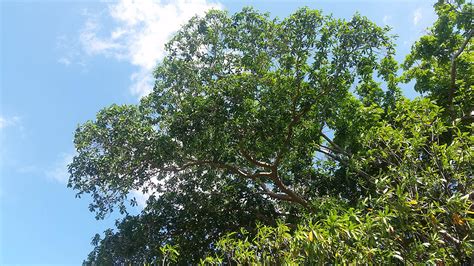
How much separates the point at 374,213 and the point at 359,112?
5.21 meters

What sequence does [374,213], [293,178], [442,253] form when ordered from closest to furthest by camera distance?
[442,253] < [374,213] < [293,178]

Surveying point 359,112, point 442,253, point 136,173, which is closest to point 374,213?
point 442,253

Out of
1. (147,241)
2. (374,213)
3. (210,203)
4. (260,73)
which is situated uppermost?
(260,73)

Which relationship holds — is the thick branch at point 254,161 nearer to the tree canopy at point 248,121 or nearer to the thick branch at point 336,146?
the tree canopy at point 248,121

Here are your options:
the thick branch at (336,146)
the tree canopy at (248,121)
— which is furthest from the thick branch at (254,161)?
the thick branch at (336,146)

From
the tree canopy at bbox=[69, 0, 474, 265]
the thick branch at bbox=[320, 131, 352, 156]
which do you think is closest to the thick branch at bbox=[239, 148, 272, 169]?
the tree canopy at bbox=[69, 0, 474, 265]

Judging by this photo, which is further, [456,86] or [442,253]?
[456,86]

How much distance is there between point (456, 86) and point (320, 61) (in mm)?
3222

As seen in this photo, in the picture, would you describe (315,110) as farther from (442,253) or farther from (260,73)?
(442,253)

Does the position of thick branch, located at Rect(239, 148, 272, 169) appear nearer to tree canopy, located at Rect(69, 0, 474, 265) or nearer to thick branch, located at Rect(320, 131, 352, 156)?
tree canopy, located at Rect(69, 0, 474, 265)

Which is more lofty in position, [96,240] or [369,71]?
[369,71]

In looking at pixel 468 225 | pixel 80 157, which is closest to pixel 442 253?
pixel 468 225

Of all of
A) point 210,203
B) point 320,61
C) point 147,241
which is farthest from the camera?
point 210,203

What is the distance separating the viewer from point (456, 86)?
31.0ft
